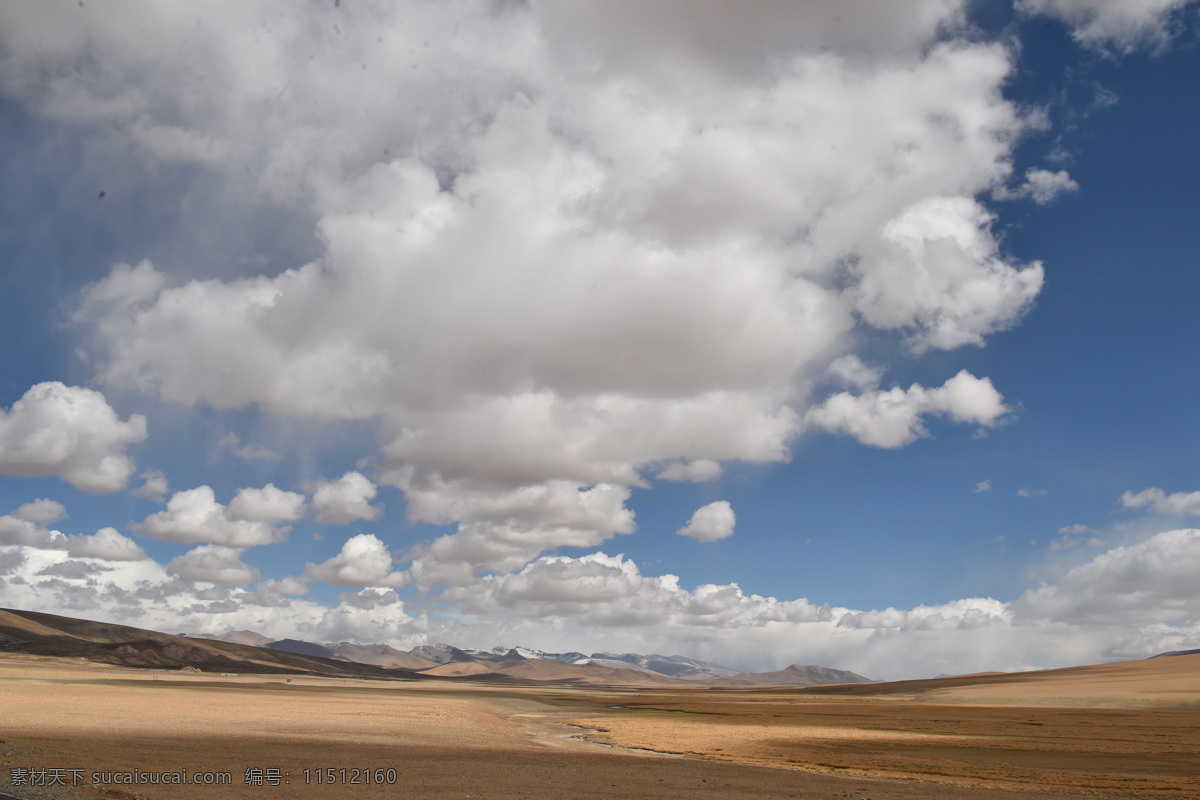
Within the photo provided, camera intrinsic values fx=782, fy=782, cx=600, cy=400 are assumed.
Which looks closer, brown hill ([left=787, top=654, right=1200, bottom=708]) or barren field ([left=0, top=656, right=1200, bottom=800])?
barren field ([left=0, top=656, right=1200, bottom=800])

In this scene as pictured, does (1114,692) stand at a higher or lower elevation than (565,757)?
lower

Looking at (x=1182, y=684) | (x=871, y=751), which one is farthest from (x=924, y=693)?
(x=871, y=751)

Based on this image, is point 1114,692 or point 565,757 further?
point 1114,692

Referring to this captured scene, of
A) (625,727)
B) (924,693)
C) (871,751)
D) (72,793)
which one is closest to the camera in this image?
(72,793)

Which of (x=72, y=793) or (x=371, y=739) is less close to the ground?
(x=72, y=793)

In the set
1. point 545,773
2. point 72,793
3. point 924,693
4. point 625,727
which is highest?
point 72,793

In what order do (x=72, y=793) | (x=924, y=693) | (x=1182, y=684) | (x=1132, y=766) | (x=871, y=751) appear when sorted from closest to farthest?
(x=72, y=793), (x=1132, y=766), (x=871, y=751), (x=1182, y=684), (x=924, y=693)

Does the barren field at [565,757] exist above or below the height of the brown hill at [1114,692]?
above

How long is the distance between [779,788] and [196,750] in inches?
891

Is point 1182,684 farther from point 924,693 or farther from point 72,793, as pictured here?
point 72,793

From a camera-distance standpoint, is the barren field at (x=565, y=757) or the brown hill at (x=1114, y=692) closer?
the barren field at (x=565, y=757)

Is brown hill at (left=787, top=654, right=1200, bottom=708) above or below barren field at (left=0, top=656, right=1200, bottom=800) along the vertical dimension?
below

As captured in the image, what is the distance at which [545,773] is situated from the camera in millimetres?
29844

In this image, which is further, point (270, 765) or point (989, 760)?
point (989, 760)
